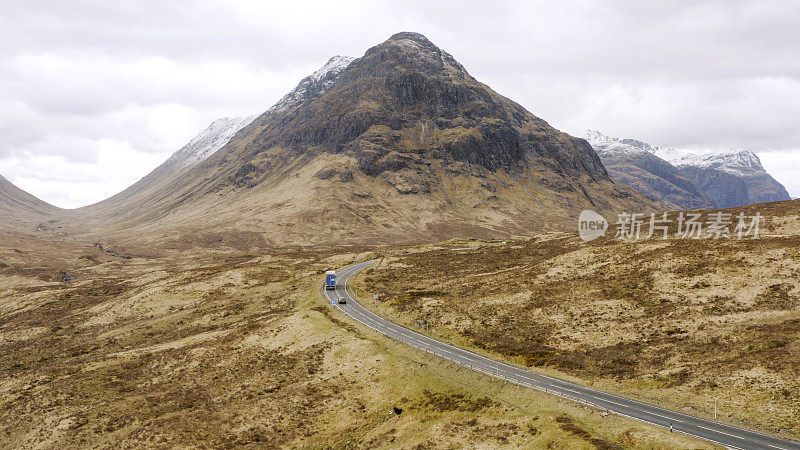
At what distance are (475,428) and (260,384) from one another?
26.8 meters

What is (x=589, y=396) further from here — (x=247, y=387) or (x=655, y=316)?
(x=247, y=387)

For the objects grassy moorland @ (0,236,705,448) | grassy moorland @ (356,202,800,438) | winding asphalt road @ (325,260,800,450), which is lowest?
grassy moorland @ (0,236,705,448)

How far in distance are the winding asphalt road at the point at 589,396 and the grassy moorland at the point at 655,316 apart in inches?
67.7

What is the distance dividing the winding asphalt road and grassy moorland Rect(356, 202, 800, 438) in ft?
5.64

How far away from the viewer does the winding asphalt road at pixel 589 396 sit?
28.7 metres

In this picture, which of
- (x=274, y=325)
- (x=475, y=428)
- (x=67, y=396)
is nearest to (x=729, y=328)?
(x=475, y=428)

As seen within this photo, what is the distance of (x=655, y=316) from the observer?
51.6 metres

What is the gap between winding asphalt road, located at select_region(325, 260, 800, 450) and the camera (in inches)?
1131
